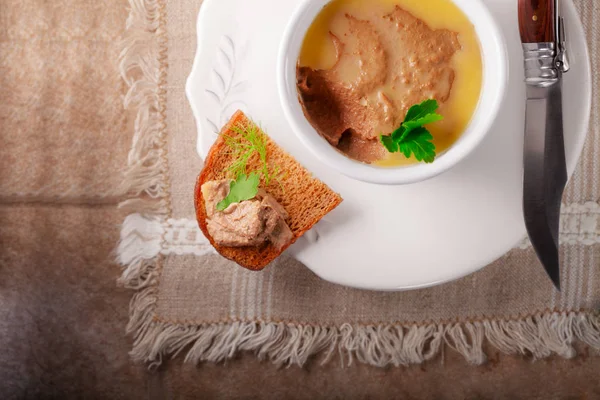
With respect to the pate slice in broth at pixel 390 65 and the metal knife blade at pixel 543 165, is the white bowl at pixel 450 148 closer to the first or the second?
the pate slice in broth at pixel 390 65

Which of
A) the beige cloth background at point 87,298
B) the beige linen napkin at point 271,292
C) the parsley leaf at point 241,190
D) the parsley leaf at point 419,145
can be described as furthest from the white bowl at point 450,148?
the beige cloth background at point 87,298

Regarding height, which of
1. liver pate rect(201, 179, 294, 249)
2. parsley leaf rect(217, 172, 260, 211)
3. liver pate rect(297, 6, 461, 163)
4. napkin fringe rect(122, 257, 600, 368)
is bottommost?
napkin fringe rect(122, 257, 600, 368)

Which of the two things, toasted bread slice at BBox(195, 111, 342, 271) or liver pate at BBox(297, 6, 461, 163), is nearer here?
liver pate at BBox(297, 6, 461, 163)

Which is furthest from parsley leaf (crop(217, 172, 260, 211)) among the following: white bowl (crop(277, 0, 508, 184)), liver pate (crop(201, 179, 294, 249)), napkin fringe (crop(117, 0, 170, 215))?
napkin fringe (crop(117, 0, 170, 215))

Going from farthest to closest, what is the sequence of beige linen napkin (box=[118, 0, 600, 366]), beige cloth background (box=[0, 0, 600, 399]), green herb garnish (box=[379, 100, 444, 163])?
1. beige cloth background (box=[0, 0, 600, 399])
2. beige linen napkin (box=[118, 0, 600, 366])
3. green herb garnish (box=[379, 100, 444, 163])

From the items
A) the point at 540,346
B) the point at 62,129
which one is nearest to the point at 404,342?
the point at 540,346

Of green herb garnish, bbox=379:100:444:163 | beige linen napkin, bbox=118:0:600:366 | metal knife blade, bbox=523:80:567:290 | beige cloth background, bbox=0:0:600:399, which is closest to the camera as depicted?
green herb garnish, bbox=379:100:444:163

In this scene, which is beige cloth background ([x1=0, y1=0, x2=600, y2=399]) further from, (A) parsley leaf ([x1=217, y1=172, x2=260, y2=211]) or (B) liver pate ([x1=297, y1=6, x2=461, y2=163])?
(B) liver pate ([x1=297, y1=6, x2=461, y2=163])
